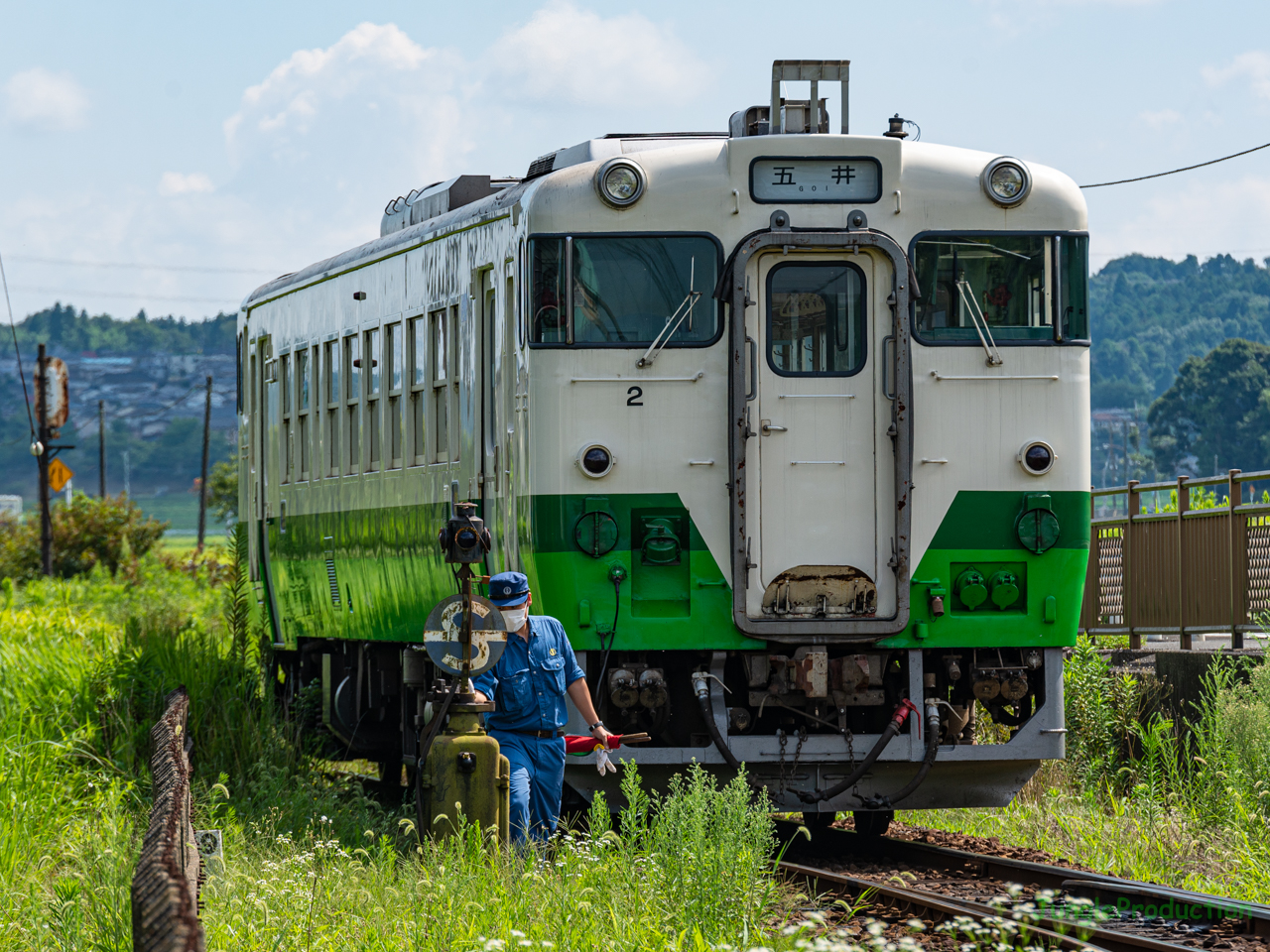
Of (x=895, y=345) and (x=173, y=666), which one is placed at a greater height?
(x=895, y=345)

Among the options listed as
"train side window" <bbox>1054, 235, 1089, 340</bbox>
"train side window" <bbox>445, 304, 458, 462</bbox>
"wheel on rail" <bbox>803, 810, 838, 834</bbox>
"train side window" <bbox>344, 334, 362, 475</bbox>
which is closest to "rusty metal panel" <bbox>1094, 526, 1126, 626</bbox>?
"wheel on rail" <bbox>803, 810, 838, 834</bbox>

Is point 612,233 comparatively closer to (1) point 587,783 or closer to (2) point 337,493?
(1) point 587,783

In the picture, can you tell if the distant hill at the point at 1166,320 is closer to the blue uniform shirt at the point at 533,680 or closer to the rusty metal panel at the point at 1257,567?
the rusty metal panel at the point at 1257,567

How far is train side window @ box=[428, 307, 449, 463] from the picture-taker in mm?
11727

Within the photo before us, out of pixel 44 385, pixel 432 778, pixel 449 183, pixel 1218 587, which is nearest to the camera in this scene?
pixel 432 778

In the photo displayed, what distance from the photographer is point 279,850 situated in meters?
9.79

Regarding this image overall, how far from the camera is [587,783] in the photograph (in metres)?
10.0

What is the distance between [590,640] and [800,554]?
3.94 ft

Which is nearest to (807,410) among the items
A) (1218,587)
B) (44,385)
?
(1218,587)

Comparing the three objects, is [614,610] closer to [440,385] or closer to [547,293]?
[547,293]

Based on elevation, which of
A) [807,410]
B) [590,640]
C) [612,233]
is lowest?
[590,640]

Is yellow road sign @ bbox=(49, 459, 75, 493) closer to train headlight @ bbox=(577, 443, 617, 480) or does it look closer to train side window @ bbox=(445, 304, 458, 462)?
train side window @ bbox=(445, 304, 458, 462)

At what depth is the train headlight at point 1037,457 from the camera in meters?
10.0

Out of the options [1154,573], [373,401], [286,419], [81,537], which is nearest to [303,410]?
[286,419]
